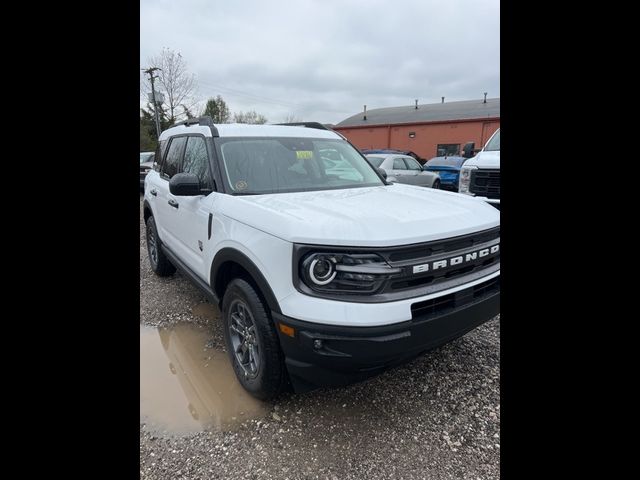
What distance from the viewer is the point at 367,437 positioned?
2359mm

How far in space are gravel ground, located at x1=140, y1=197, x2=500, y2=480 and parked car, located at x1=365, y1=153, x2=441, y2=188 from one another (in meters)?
9.10

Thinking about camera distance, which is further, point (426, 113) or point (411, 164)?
point (426, 113)

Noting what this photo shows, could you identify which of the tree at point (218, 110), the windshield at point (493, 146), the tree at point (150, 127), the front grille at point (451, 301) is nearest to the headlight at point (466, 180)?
the windshield at point (493, 146)

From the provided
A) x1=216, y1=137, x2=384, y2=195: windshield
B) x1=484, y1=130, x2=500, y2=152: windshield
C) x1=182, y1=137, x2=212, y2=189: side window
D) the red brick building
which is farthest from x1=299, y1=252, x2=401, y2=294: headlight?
the red brick building

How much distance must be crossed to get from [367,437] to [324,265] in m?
1.16

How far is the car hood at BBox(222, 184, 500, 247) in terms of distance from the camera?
81.8 inches

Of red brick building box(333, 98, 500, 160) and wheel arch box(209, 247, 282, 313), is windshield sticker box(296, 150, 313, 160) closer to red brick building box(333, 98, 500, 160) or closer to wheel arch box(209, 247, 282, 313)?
wheel arch box(209, 247, 282, 313)

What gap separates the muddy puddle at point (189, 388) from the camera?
255cm

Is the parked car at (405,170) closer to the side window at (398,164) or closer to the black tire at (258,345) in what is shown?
the side window at (398,164)

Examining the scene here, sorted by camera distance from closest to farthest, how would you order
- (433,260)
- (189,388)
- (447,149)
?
(433,260), (189,388), (447,149)

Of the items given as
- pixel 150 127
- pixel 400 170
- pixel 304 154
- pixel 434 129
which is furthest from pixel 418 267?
pixel 150 127

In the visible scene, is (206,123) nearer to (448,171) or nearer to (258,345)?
(258,345)
